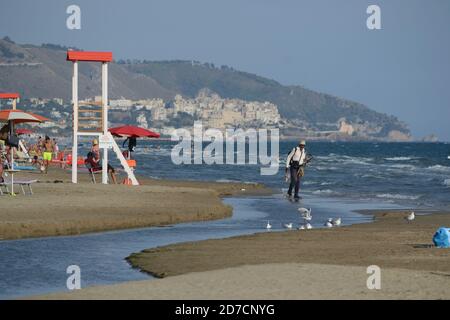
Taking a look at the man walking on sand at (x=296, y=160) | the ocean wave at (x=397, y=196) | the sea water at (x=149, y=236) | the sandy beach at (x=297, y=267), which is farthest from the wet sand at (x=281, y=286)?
the ocean wave at (x=397, y=196)

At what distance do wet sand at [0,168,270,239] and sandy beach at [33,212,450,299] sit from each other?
2846 millimetres

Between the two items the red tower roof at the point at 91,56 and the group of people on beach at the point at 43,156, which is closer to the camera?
the red tower roof at the point at 91,56

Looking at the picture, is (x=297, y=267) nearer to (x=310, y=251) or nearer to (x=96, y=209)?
(x=310, y=251)

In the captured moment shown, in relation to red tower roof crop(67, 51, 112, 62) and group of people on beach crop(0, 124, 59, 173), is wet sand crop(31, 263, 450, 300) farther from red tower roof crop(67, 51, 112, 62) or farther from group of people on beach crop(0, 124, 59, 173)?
red tower roof crop(67, 51, 112, 62)

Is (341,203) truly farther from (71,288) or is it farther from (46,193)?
(71,288)

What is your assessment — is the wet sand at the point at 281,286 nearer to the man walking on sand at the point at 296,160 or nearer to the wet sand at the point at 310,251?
the wet sand at the point at 310,251

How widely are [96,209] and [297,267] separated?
9441 mm

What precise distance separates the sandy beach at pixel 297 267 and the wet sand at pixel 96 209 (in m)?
2.85

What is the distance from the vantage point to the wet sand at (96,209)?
18.6m

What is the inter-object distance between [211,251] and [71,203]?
689 centimetres

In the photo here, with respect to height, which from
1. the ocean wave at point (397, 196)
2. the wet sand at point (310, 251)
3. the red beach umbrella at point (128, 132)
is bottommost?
the ocean wave at point (397, 196)

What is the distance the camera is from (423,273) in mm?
12281

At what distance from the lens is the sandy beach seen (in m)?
11.0
